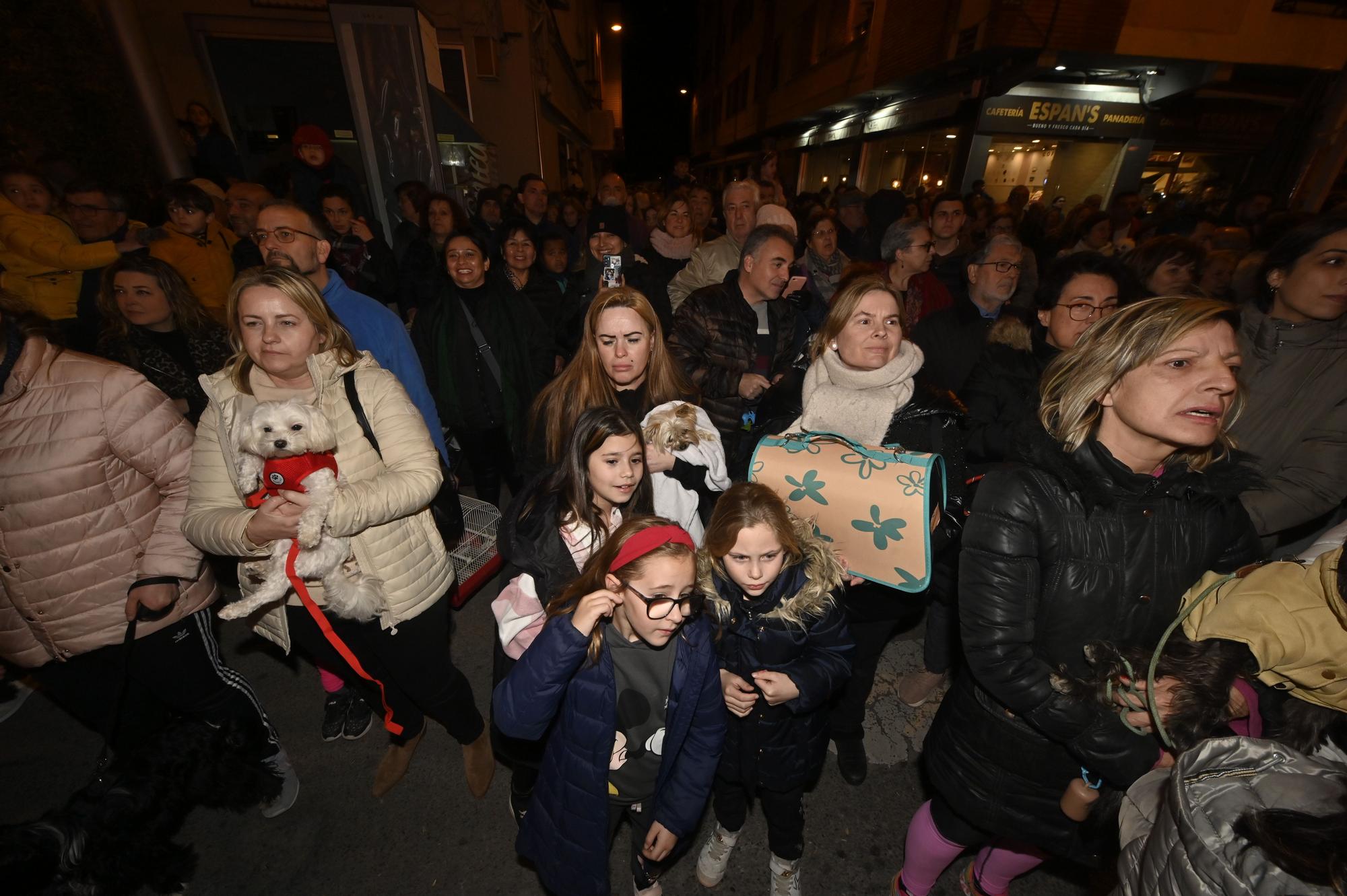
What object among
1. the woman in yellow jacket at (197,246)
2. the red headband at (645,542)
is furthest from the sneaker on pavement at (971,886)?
the woman in yellow jacket at (197,246)

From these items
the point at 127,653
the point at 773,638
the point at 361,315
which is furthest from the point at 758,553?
the point at 361,315

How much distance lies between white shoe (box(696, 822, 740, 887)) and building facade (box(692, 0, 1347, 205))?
14.4 meters

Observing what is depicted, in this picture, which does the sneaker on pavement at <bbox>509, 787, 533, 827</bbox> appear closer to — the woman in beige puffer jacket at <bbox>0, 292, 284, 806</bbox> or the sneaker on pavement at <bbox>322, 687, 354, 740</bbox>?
the sneaker on pavement at <bbox>322, 687, 354, 740</bbox>

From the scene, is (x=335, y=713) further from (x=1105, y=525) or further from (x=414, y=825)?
(x=1105, y=525)

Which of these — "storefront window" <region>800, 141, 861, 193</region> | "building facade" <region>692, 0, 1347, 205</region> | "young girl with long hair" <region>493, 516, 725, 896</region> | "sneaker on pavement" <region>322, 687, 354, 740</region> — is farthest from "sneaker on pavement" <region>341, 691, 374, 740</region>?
"storefront window" <region>800, 141, 861, 193</region>

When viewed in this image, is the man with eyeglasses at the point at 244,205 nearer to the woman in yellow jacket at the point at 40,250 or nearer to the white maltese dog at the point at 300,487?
the woman in yellow jacket at the point at 40,250

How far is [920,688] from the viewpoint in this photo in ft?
10.5

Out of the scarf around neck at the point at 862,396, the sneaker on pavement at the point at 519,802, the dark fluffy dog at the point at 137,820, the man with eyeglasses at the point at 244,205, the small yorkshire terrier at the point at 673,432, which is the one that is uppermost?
the man with eyeglasses at the point at 244,205

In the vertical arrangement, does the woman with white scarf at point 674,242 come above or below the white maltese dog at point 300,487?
above

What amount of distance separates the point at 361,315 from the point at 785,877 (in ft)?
11.7

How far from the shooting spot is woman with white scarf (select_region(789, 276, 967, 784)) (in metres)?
2.21

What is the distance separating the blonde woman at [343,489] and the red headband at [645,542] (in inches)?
35.1

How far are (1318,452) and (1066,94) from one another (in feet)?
50.8

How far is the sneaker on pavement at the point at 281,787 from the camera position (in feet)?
8.32
